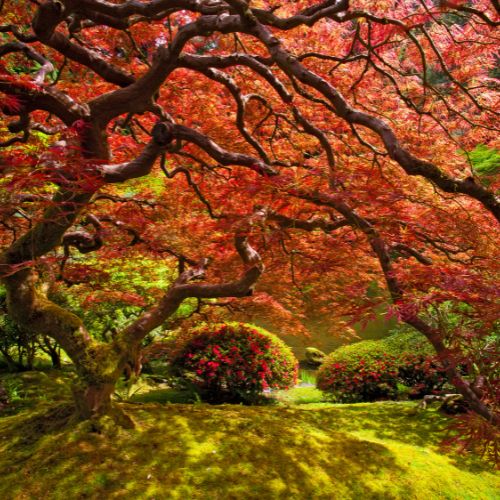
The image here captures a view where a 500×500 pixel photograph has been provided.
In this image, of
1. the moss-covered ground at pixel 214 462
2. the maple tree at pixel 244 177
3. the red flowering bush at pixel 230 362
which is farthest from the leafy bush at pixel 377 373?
the moss-covered ground at pixel 214 462

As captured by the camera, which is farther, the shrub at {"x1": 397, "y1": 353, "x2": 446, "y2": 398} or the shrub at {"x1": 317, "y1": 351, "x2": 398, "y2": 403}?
the shrub at {"x1": 317, "y1": 351, "x2": 398, "y2": 403}

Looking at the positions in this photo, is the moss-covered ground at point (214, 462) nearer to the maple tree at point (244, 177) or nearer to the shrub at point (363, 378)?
the maple tree at point (244, 177)

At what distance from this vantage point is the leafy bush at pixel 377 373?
7.48m

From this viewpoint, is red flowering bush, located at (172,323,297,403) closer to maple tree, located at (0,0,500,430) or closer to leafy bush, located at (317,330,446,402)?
maple tree, located at (0,0,500,430)

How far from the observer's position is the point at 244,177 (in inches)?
188

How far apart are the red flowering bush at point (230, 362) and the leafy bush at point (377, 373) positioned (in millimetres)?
1439

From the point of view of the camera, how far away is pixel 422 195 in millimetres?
4688

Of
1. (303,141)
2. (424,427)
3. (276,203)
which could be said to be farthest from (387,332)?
(276,203)

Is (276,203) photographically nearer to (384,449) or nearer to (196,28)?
(196,28)

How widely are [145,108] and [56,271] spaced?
2.48m

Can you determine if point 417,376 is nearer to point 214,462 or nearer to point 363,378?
point 363,378

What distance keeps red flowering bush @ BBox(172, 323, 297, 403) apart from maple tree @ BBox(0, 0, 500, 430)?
0.62 metres

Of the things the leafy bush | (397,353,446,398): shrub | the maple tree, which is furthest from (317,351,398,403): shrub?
the maple tree

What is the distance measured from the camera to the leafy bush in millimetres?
7480
